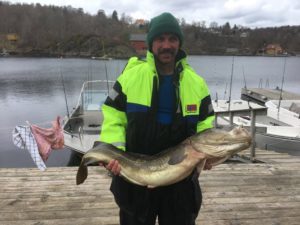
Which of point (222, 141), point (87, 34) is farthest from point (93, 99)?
point (87, 34)

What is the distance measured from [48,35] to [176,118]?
378ft

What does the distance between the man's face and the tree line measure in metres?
90.2

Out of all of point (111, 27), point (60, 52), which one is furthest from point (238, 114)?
point (111, 27)

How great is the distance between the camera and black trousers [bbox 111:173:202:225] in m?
2.49

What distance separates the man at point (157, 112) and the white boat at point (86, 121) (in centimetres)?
612

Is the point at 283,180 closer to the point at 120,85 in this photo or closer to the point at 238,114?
the point at 120,85

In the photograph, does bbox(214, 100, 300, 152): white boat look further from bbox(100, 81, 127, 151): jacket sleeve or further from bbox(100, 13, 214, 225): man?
bbox(100, 81, 127, 151): jacket sleeve

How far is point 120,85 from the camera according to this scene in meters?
2.42

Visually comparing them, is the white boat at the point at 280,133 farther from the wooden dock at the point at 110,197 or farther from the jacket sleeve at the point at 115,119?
the jacket sleeve at the point at 115,119

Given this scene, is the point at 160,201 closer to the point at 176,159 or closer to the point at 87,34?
the point at 176,159

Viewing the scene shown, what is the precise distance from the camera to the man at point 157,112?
2.39 metres

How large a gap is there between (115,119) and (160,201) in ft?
2.20

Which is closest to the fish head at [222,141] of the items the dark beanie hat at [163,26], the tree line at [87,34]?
the dark beanie hat at [163,26]

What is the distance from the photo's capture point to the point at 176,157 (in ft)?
7.46
